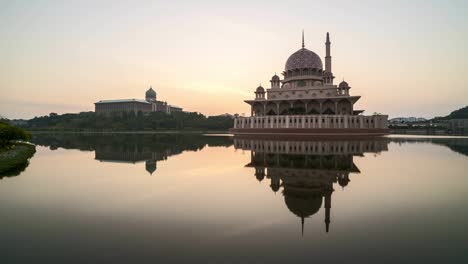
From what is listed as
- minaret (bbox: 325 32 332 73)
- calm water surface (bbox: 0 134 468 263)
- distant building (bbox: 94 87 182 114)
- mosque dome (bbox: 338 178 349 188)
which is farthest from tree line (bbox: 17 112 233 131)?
mosque dome (bbox: 338 178 349 188)

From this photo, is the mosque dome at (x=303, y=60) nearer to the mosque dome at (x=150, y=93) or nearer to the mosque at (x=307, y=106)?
the mosque at (x=307, y=106)

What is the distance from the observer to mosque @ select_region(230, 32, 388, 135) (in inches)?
2125

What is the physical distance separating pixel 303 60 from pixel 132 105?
84.6 meters

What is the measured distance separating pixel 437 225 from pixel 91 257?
762cm

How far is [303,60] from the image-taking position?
6600 centimetres

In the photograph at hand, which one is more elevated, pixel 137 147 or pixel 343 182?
pixel 137 147

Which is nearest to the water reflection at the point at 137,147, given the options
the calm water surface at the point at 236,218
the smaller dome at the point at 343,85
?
the calm water surface at the point at 236,218

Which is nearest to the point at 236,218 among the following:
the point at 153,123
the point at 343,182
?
the point at 343,182

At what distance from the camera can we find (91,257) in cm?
532

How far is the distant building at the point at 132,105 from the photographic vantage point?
126950 millimetres

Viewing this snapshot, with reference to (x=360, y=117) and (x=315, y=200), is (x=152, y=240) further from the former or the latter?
(x=360, y=117)

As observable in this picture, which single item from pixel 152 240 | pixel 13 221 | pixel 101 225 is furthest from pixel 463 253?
pixel 13 221

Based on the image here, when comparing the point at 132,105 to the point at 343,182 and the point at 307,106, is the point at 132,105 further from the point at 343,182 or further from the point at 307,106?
the point at 343,182

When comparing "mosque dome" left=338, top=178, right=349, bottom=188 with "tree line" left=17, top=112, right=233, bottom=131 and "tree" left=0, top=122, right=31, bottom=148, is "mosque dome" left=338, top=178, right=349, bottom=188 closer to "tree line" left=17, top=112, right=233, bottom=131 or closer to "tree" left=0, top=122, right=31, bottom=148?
"tree" left=0, top=122, right=31, bottom=148
